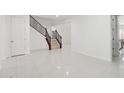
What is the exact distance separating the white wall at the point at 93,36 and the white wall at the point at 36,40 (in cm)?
345

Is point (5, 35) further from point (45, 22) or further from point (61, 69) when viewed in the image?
point (45, 22)

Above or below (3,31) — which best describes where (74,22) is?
above

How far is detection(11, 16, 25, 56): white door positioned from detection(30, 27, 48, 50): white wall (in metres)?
2.81

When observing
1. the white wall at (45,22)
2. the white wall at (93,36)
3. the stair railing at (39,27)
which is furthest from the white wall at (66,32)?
the white wall at (93,36)

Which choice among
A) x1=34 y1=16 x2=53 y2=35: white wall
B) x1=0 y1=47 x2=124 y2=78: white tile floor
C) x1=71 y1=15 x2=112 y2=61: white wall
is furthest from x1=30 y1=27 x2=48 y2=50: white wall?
x1=0 y1=47 x2=124 y2=78: white tile floor

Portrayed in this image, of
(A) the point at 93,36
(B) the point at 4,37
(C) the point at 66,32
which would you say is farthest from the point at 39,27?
(C) the point at 66,32

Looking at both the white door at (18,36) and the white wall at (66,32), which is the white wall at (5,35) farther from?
the white wall at (66,32)

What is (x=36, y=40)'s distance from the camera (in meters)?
10.2

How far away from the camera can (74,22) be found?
27.6ft
